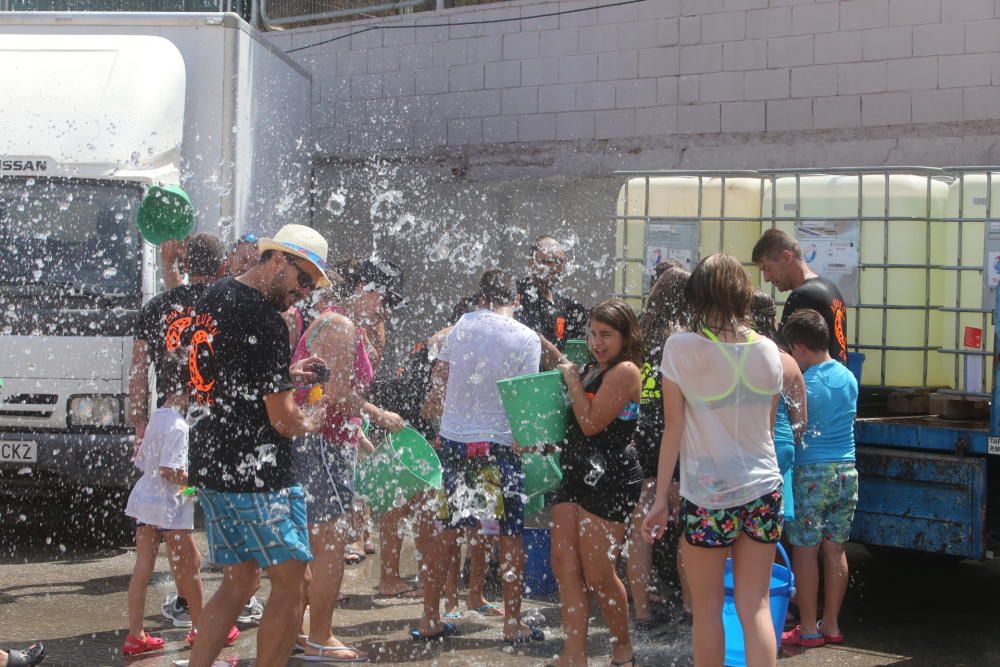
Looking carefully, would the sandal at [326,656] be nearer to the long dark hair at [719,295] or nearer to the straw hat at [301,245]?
the straw hat at [301,245]

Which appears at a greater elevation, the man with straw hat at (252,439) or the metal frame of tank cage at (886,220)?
the metal frame of tank cage at (886,220)

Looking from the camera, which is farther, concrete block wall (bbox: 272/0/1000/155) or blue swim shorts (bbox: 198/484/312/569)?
concrete block wall (bbox: 272/0/1000/155)

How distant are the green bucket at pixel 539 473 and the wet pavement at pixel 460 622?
735 mm

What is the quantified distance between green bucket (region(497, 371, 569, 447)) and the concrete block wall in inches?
248

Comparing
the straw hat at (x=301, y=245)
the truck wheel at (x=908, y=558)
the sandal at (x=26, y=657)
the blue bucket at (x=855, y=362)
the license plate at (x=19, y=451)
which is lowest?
the sandal at (x=26, y=657)

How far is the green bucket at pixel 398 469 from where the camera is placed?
5.66 m

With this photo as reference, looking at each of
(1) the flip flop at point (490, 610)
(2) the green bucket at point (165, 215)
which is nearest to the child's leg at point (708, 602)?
(1) the flip flop at point (490, 610)

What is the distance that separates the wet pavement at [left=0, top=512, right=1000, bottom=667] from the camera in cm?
553

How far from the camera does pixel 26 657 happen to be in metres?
4.93

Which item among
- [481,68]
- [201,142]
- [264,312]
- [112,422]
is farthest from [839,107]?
[264,312]

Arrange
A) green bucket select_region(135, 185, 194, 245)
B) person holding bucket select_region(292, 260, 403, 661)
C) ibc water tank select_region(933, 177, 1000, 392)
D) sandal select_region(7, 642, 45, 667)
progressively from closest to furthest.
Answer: sandal select_region(7, 642, 45, 667) → person holding bucket select_region(292, 260, 403, 661) → ibc water tank select_region(933, 177, 1000, 392) → green bucket select_region(135, 185, 194, 245)

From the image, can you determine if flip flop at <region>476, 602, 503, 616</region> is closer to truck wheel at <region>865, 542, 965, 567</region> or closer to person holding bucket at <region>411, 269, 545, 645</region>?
person holding bucket at <region>411, 269, 545, 645</region>

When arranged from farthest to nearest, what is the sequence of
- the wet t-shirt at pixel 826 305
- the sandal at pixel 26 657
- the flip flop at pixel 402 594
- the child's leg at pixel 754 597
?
the flip flop at pixel 402 594, the wet t-shirt at pixel 826 305, the sandal at pixel 26 657, the child's leg at pixel 754 597

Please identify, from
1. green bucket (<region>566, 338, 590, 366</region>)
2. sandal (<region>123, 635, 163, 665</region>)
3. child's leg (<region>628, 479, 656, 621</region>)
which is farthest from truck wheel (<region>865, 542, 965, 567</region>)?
sandal (<region>123, 635, 163, 665</region>)
